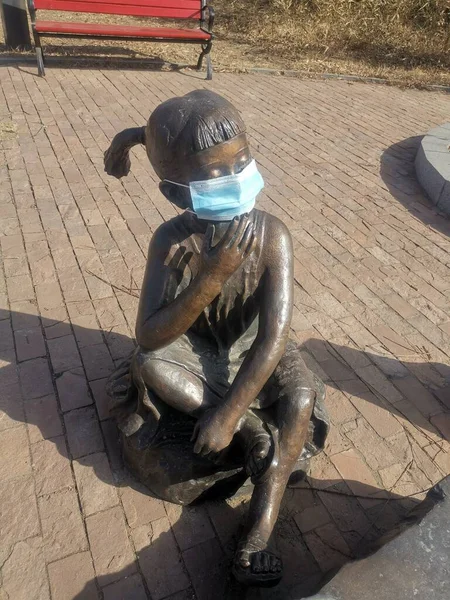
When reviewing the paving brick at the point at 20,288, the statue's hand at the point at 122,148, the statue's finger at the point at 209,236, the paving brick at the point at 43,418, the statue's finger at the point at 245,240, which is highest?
the statue's hand at the point at 122,148

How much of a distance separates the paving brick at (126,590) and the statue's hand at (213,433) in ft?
1.90

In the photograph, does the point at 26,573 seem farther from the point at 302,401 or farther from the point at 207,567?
the point at 302,401

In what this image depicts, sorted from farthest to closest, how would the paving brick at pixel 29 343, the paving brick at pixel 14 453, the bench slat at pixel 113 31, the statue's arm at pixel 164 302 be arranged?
the bench slat at pixel 113 31, the paving brick at pixel 29 343, the paving brick at pixel 14 453, the statue's arm at pixel 164 302

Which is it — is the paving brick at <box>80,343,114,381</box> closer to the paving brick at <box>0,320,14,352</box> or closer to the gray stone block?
the paving brick at <box>0,320,14,352</box>

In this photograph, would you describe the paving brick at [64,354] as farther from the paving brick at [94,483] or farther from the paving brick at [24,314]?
the paving brick at [94,483]

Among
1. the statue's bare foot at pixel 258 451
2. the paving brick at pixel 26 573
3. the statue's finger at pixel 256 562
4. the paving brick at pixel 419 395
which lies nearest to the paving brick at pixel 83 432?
the paving brick at pixel 26 573

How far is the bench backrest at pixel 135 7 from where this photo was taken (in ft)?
23.2

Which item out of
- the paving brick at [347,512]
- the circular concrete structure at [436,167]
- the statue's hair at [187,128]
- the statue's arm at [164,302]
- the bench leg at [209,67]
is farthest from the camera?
the bench leg at [209,67]

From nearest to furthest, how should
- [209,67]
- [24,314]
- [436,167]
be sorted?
[24,314]
[436,167]
[209,67]

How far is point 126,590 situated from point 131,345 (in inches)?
53.8

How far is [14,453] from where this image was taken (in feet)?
7.95

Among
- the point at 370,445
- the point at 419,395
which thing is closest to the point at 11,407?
the point at 370,445

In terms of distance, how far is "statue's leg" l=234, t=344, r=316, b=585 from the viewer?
71.2 inches

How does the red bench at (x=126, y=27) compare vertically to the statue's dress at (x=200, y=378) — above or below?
above
